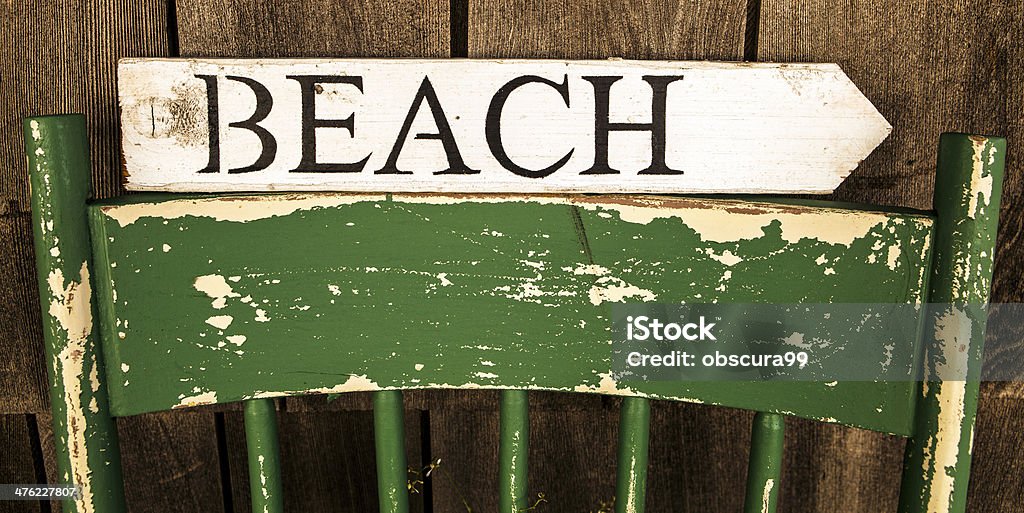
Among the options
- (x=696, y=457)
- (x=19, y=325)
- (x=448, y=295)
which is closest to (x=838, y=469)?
(x=696, y=457)

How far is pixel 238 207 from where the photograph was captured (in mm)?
501

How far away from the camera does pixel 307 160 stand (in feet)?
1.89

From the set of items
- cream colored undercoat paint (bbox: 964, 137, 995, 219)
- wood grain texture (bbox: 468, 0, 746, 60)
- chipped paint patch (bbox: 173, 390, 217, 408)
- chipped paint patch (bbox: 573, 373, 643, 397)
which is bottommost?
chipped paint patch (bbox: 173, 390, 217, 408)

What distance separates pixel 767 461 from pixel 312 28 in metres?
0.51

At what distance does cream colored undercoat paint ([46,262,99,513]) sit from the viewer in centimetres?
49

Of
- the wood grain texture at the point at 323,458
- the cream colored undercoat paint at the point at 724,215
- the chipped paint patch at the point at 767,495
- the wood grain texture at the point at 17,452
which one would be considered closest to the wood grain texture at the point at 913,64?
the cream colored undercoat paint at the point at 724,215

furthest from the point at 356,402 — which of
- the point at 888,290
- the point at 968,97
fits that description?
the point at 968,97

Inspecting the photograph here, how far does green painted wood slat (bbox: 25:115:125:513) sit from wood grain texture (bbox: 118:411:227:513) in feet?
0.59

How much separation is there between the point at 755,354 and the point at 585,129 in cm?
22

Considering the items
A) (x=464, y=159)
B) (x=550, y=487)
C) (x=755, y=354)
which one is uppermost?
(x=464, y=159)

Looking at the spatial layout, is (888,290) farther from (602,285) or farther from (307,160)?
(307,160)

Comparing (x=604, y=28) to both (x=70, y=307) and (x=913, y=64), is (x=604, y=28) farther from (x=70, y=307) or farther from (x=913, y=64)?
(x=70, y=307)

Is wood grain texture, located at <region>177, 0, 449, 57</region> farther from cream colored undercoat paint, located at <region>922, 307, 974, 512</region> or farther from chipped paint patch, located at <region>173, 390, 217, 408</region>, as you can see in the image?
cream colored undercoat paint, located at <region>922, 307, 974, 512</region>

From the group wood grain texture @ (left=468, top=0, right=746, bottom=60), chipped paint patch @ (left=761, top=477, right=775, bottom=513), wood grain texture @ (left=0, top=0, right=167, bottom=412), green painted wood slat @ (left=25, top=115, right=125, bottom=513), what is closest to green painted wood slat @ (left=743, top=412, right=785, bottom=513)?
chipped paint patch @ (left=761, top=477, right=775, bottom=513)
